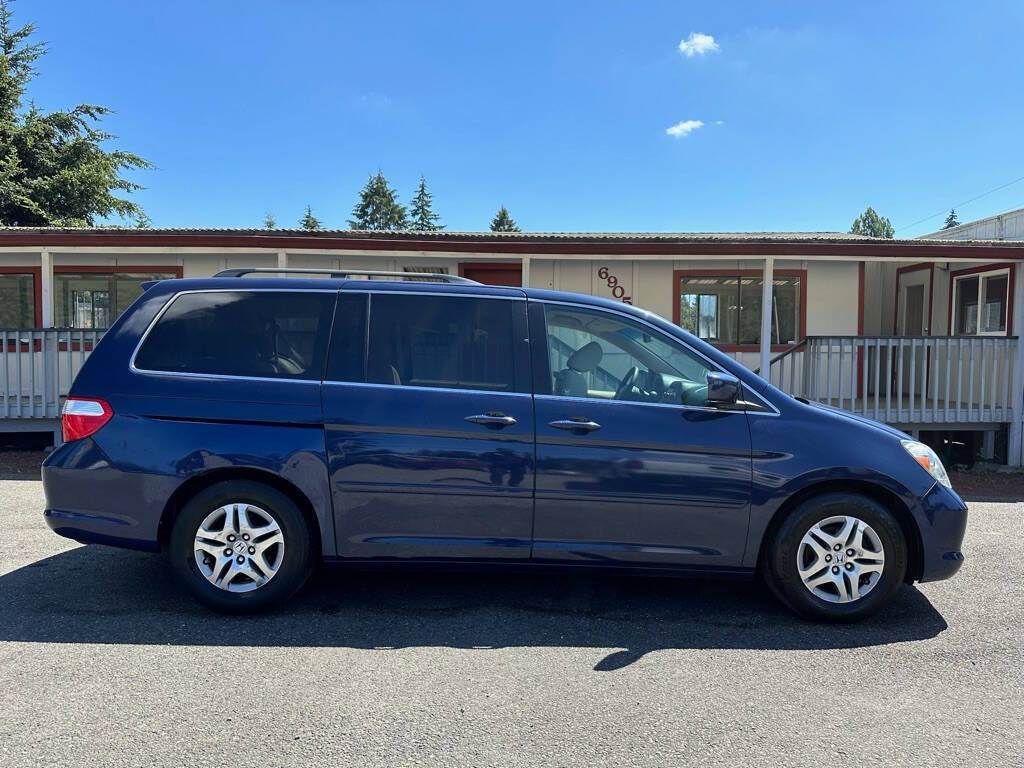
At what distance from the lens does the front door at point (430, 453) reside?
3.68 m

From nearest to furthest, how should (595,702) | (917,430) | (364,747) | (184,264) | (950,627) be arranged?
(364,747), (595,702), (950,627), (917,430), (184,264)

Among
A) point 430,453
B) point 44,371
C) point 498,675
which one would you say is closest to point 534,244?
point 430,453

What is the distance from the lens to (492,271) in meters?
10.9

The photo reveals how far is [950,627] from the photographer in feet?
12.5

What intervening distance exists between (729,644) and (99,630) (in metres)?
3.22

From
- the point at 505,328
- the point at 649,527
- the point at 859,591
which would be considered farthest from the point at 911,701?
the point at 505,328

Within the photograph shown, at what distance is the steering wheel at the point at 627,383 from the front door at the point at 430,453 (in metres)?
0.51

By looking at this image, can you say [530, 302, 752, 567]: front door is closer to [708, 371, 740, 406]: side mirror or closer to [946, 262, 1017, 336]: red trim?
[708, 371, 740, 406]: side mirror

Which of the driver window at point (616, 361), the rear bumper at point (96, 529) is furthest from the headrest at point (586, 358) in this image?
the rear bumper at point (96, 529)

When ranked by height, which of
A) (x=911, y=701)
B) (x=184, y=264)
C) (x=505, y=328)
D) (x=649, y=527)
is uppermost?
(x=184, y=264)

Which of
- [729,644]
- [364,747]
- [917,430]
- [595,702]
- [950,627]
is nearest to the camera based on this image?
[364,747]

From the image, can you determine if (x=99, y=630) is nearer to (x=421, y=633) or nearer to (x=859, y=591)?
(x=421, y=633)

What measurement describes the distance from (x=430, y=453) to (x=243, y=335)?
1.26 m

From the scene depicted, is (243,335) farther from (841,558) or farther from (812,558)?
(841,558)
